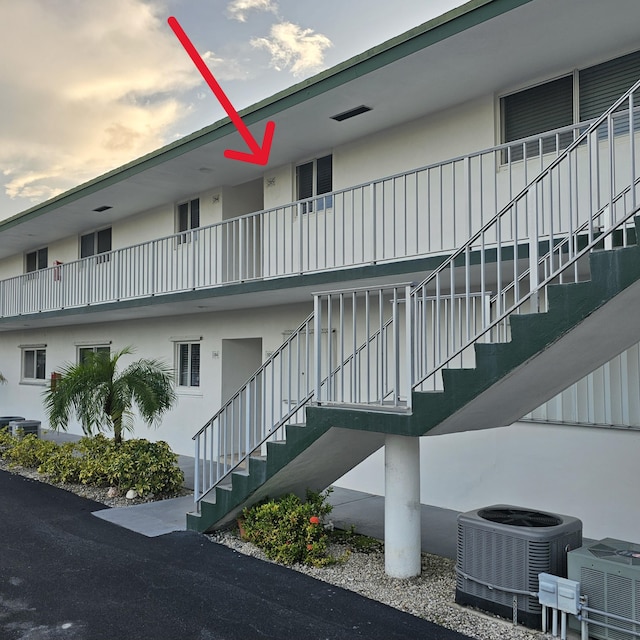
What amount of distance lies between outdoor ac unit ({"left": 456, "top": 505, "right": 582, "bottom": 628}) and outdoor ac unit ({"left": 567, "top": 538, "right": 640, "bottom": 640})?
0.76 ft

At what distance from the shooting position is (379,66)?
8.46m

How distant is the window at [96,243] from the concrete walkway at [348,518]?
9.79 metres

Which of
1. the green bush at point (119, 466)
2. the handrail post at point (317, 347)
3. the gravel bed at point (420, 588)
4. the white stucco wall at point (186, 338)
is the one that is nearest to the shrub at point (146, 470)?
the green bush at point (119, 466)

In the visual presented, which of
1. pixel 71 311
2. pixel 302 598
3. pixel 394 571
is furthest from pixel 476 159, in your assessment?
pixel 71 311

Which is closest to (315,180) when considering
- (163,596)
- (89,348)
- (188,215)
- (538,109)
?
(188,215)

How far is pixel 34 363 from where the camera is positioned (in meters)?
21.1

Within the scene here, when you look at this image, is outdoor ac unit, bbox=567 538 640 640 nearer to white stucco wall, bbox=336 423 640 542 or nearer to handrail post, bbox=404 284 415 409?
handrail post, bbox=404 284 415 409

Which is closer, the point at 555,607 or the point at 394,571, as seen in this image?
the point at 555,607

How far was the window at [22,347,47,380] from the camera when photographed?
2069 cm

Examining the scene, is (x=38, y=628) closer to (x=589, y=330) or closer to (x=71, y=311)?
(x=589, y=330)

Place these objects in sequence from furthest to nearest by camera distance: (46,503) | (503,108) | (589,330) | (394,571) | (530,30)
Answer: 1. (46,503)
2. (503,108)
3. (530,30)
4. (394,571)
5. (589,330)

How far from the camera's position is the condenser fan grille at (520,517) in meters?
5.53

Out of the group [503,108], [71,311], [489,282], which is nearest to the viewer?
[489,282]

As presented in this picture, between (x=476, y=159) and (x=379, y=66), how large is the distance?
1855 millimetres
